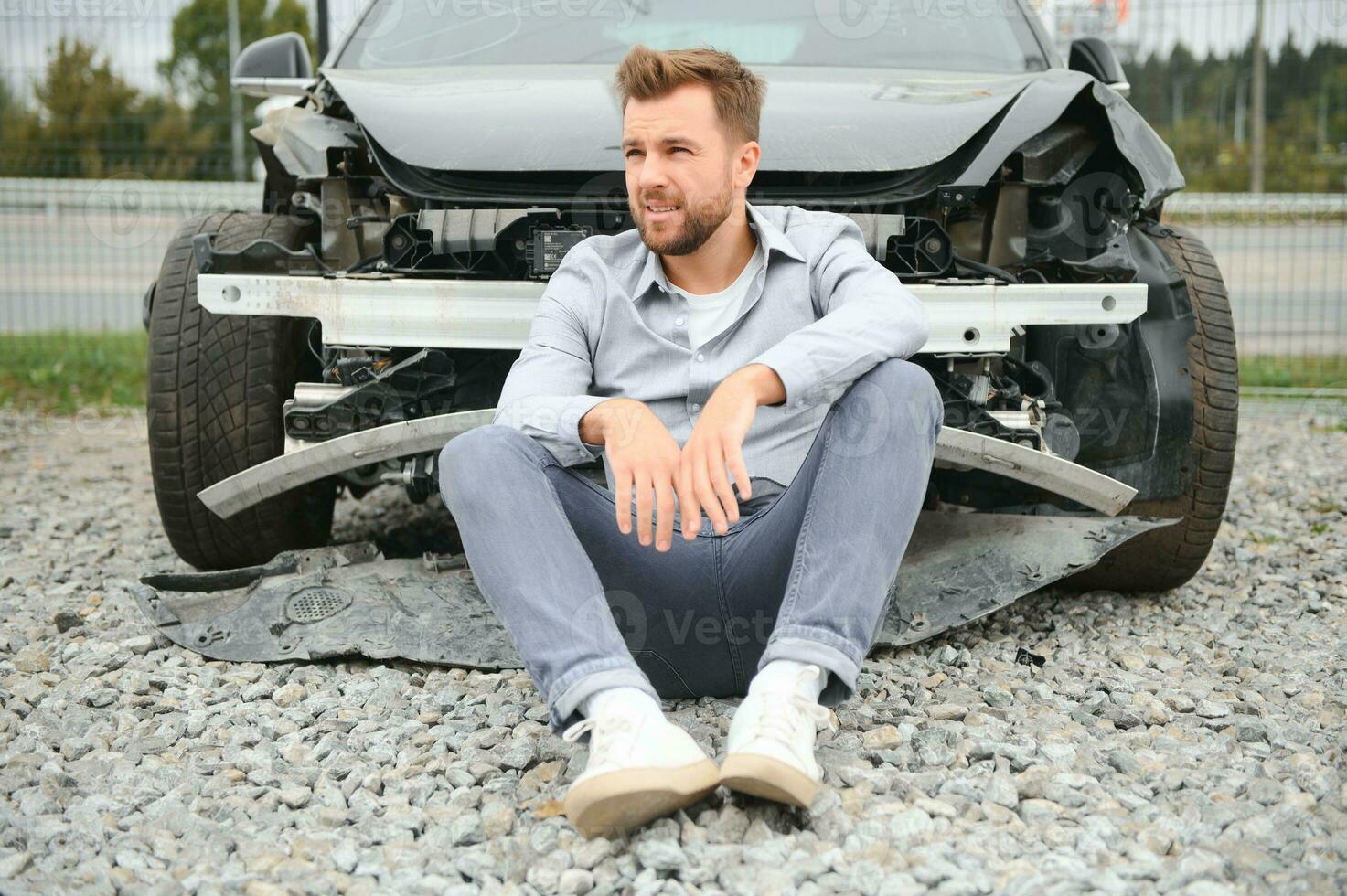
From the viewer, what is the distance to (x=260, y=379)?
3.13m

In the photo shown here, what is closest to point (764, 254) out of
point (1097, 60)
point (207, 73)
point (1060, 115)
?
point (1060, 115)

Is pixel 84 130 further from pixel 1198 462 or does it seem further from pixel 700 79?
pixel 1198 462

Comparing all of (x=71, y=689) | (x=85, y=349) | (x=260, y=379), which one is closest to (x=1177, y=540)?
(x=260, y=379)

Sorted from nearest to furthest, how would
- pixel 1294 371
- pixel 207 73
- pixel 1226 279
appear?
pixel 1294 371
pixel 1226 279
pixel 207 73

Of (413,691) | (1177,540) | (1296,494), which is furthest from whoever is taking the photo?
(1296,494)

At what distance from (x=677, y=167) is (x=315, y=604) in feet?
4.45

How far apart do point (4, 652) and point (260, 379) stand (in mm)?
869

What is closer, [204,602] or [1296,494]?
[204,602]

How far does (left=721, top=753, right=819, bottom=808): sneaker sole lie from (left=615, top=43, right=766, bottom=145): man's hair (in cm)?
118

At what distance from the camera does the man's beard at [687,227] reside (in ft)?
7.54

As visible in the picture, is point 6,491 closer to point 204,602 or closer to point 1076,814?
point 204,602

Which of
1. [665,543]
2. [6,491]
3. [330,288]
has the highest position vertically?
[330,288]

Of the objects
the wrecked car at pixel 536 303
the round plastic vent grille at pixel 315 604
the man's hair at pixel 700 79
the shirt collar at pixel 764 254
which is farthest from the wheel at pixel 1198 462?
the round plastic vent grille at pixel 315 604

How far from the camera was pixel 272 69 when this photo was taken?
3.78 meters
